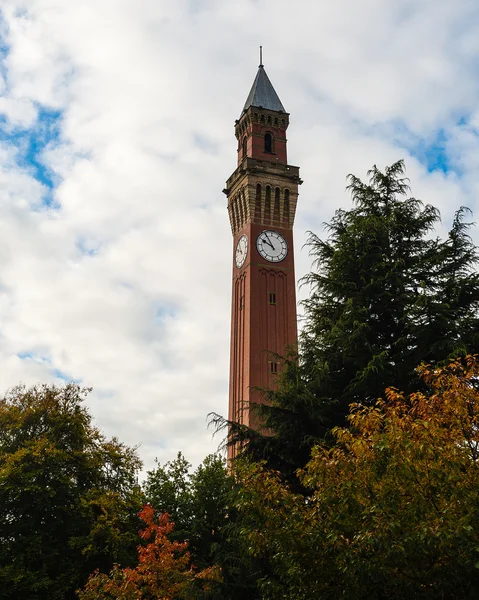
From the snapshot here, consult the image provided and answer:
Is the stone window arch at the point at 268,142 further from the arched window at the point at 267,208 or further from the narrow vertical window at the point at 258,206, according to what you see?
the arched window at the point at 267,208

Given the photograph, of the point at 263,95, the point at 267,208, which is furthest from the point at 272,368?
the point at 263,95

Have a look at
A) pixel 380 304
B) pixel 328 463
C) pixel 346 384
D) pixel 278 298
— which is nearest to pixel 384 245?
pixel 380 304

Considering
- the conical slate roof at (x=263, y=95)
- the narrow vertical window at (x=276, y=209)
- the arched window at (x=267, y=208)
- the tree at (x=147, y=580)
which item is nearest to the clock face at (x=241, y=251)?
the arched window at (x=267, y=208)

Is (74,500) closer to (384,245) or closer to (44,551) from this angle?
Answer: (44,551)

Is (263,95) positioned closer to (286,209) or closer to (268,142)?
(268,142)

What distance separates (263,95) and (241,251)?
1550cm

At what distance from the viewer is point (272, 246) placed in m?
51.8

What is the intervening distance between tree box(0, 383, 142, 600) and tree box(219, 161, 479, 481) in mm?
11617

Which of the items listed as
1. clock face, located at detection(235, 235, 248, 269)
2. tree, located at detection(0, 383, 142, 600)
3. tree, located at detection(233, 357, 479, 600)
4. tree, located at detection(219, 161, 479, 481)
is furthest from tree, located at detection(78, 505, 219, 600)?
clock face, located at detection(235, 235, 248, 269)

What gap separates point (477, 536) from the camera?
9617mm

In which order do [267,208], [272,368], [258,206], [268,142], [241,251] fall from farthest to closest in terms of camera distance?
[268,142], [241,251], [267,208], [258,206], [272,368]

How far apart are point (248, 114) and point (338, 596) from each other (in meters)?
50.0

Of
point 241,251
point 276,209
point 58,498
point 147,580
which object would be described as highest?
point 276,209

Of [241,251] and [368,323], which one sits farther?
[241,251]
